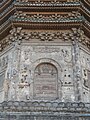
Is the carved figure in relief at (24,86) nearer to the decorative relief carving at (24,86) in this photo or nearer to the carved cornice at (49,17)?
the decorative relief carving at (24,86)

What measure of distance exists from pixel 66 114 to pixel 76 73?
308 cm

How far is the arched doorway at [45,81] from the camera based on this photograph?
13.5 metres

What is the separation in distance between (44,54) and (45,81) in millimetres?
1605

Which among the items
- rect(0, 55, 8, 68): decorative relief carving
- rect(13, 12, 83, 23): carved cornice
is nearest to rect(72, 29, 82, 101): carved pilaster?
rect(13, 12, 83, 23): carved cornice

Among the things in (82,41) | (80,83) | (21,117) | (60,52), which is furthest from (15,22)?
(21,117)

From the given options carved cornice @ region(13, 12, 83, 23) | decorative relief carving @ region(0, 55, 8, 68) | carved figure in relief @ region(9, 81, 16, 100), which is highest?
carved cornice @ region(13, 12, 83, 23)

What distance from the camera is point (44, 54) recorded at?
14.6 m

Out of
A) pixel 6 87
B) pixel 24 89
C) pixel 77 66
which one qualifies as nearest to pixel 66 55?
pixel 77 66

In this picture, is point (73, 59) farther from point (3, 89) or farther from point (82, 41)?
point (3, 89)

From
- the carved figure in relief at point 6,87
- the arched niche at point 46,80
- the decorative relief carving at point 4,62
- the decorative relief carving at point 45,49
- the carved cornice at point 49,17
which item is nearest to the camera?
the arched niche at point 46,80

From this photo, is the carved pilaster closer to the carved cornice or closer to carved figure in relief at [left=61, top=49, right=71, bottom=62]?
carved figure in relief at [left=61, top=49, right=71, bottom=62]

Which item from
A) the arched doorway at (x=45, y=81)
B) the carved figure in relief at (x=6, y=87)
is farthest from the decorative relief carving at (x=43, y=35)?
the carved figure in relief at (x=6, y=87)

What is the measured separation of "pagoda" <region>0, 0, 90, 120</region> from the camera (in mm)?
13297

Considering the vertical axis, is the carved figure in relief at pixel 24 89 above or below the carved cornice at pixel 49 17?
below
